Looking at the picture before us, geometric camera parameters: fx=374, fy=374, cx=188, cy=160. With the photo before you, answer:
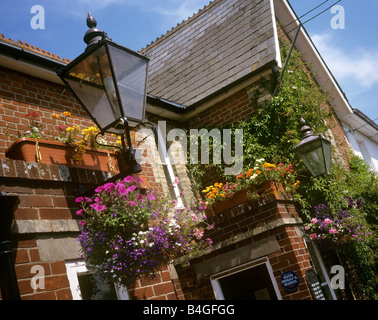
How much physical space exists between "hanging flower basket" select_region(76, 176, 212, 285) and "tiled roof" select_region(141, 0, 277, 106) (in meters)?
4.74

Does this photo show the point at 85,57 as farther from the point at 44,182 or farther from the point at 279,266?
the point at 279,266

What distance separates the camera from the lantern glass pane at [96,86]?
3.31 metres

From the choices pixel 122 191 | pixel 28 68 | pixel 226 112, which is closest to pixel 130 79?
pixel 122 191

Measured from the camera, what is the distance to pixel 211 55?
9398 mm

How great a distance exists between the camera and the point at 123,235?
11.7 ft

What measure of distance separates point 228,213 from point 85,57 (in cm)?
374

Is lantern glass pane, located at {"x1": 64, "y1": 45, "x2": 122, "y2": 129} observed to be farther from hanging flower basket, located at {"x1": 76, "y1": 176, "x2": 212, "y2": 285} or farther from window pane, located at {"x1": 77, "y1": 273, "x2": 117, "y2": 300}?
window pane, located at {"x1": 77, "y1": 273, "x2": 117, "y2": 300}

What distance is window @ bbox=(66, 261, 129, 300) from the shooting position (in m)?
3.44

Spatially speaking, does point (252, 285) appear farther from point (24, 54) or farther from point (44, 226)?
point (24, 54)

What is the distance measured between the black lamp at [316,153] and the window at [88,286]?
339 centimetres

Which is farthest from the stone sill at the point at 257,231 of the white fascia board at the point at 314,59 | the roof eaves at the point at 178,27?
the roof eaves at the point at 178,27

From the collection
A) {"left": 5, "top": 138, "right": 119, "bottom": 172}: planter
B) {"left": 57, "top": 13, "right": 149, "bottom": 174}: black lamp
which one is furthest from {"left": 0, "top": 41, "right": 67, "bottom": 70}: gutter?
{"left": 57, "top": 13, "right": 149, "bottom": 174}: black lamp

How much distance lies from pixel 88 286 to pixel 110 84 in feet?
6.44
